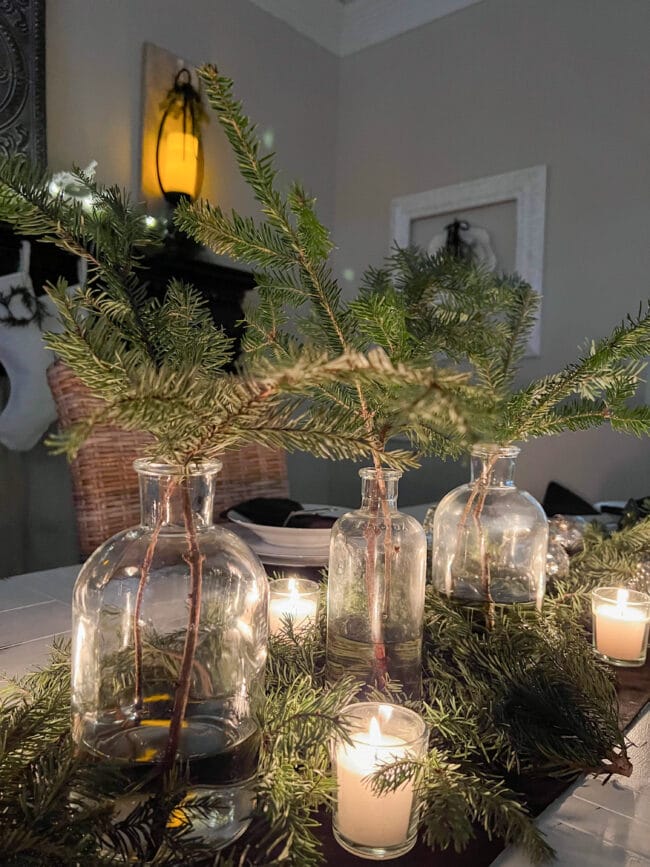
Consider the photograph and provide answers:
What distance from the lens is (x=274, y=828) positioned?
300 millimetres

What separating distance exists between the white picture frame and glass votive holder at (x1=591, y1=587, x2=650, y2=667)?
1.92 metres

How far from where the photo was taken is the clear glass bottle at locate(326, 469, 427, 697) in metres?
0.44

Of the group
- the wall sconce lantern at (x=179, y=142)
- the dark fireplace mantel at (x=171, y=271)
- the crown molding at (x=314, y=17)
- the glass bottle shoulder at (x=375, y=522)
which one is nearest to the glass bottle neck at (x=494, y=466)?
the glass bottle shoulder at (x=375, y=522)

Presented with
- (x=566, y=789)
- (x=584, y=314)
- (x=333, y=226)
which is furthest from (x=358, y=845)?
(x=333, y=226)

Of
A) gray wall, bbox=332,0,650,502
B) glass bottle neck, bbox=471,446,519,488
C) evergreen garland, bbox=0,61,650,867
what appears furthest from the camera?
gray wall, bbox=332,0,650,502

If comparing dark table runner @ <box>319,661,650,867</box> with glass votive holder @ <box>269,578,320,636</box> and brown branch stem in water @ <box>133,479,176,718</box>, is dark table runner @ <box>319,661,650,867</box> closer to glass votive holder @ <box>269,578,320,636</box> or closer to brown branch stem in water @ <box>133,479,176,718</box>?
brown branch stem in water @ <box>133,479,176,718</box>

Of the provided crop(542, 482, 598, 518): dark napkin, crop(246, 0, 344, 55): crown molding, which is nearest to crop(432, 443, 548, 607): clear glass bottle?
crop(542, 482, 598, 518): dark napkin

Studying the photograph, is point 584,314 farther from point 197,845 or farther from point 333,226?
point 197,845

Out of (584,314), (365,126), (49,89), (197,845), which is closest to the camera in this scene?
(197,845)

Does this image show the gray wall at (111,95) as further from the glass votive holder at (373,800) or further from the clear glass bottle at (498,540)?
the glass votive holder at (373,800)

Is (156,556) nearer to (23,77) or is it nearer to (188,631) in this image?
(188,631)

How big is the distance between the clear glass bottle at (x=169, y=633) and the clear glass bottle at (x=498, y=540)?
27 centimetres

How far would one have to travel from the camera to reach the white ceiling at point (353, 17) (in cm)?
280

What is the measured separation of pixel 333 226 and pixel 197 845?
3.14 metres
